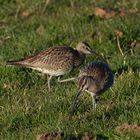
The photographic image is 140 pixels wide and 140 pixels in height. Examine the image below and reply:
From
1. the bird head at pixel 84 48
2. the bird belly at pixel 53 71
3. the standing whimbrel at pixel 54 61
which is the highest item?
the bird head at pixel 84 48

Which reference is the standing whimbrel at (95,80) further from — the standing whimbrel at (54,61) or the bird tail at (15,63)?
the bird tail at (15,63)

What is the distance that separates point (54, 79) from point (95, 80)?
2.51m

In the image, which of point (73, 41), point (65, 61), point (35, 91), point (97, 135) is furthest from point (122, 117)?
point (73, 41)

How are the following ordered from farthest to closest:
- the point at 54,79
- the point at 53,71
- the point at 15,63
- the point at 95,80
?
the point at 54,79 < the point at 53,71 < the point at 15,63 < the point at 95,80

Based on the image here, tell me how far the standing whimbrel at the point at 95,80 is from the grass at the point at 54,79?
0.20 meters

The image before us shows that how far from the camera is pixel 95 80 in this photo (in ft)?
30.4

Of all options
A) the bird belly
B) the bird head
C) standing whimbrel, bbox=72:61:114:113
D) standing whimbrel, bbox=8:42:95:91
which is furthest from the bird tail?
standing whimbrel, bbox=72:61:114:113

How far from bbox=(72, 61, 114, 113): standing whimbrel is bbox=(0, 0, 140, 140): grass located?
204 millimetres

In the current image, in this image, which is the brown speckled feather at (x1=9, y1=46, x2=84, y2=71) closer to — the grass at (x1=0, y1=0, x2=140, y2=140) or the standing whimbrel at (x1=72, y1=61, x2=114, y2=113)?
the grass at (x1=0, y1=0, x2=140, y2=140)

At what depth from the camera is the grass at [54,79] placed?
8.52 meters

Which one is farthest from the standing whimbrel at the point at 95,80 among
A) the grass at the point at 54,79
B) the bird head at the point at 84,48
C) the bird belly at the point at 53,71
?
the bird head at the point at 84,48

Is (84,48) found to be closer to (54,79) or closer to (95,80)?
(54,79)

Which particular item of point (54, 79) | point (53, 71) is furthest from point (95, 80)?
point (54, 79)

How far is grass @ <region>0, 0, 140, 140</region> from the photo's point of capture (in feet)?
28.0
